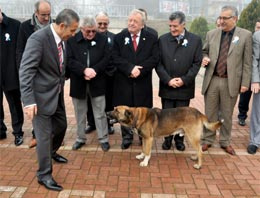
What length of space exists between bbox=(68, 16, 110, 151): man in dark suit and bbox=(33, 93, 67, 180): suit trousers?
0.83 meters

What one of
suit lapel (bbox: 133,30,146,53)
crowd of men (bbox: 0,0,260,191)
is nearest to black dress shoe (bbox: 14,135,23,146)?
crowd of men (bbox: 0,0,260,191)

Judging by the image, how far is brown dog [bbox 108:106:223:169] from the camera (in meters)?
4.63

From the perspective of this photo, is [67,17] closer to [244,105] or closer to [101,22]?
[101,22]

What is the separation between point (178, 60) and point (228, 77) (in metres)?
0.87

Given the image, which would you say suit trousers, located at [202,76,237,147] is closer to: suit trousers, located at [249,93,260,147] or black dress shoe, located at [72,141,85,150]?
→ suit trousers, located at [249,93,260,147]

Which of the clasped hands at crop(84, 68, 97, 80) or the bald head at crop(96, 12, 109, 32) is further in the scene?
the bald head at crop(96, 12, 109, 32)

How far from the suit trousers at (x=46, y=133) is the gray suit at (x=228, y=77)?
2.52 meters

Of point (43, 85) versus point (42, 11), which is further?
point (42, 11)

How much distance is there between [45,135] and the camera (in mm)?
3785

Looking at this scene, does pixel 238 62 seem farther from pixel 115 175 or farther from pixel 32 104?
pixel 32 104

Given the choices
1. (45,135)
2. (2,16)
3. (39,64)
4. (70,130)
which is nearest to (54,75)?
(39,64)

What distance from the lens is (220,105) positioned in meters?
5.17

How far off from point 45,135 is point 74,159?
1.20 m

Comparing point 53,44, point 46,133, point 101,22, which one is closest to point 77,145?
point 46,133
